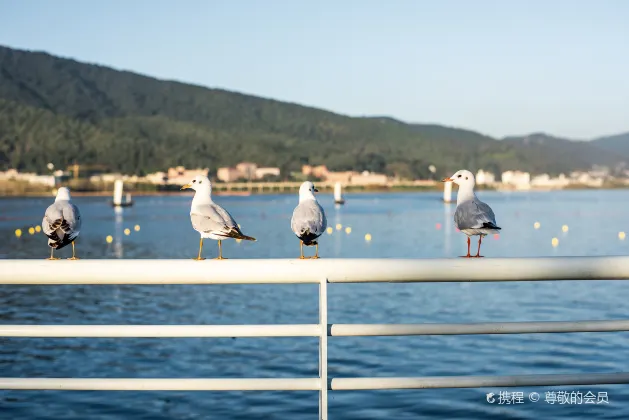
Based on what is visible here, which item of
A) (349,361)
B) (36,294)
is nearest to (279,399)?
(349,361)

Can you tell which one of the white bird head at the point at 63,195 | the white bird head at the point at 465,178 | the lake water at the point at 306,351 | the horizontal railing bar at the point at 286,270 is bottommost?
the lake water at the point at 306,351

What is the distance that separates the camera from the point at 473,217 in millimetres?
5551

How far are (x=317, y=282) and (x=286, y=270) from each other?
0.13 meters

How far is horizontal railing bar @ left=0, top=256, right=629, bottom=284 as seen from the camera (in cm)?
337

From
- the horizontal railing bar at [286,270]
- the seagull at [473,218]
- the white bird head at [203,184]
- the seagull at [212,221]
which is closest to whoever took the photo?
the horizontal railing bar at [286,270]

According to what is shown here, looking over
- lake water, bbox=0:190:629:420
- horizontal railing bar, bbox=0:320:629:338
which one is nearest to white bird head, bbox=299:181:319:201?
horizontal railing bar, bbox=0:320:629:338

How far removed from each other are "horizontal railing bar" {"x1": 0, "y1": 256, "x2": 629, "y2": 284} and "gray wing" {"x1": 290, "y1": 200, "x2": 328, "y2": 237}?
174 centimetres

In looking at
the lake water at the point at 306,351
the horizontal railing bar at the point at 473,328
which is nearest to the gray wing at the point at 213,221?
the horizontal railing bar at the point at 473,328

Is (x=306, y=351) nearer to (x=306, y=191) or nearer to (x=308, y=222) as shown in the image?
(x=306, y=191)

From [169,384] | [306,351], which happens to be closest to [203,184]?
[169,384]

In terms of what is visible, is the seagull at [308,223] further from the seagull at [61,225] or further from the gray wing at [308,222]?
the seagull at [61,225]

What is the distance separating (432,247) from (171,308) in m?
36.9

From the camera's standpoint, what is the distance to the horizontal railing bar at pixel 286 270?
133 inches

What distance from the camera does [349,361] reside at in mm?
16281
